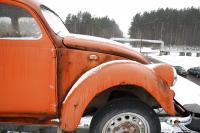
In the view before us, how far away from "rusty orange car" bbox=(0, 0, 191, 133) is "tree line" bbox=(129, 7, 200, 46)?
102m

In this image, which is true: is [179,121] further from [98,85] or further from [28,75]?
[28,75]

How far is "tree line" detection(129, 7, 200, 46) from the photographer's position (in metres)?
107

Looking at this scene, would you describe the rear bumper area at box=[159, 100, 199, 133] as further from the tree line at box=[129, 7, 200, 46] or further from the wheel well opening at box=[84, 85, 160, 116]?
the tree line at box=[129, 7, 200, 46]

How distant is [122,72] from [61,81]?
0.84 metres

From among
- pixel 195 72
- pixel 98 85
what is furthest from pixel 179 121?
pixel 195 72

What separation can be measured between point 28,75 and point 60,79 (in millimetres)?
428

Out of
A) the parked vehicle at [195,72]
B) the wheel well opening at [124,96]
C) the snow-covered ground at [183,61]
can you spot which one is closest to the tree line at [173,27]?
the snow-covered ground at [183,61]

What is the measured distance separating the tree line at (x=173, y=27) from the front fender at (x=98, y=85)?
102 m

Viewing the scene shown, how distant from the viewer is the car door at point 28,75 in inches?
154

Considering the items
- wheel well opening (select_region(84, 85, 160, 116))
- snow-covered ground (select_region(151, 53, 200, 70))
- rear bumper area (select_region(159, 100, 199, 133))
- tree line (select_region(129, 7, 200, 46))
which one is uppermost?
tree line (select_region(129, 7, 200, 46))

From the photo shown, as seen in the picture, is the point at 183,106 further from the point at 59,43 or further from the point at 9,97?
the point at 9,97

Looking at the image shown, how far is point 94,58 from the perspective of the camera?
418 cm

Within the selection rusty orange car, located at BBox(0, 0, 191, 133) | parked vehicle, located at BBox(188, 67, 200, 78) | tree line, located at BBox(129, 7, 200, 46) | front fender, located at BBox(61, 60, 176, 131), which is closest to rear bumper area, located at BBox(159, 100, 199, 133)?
rusty orange car, located at BBox(0, 0, 191, 133)

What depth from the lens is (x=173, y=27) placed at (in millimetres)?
107625
